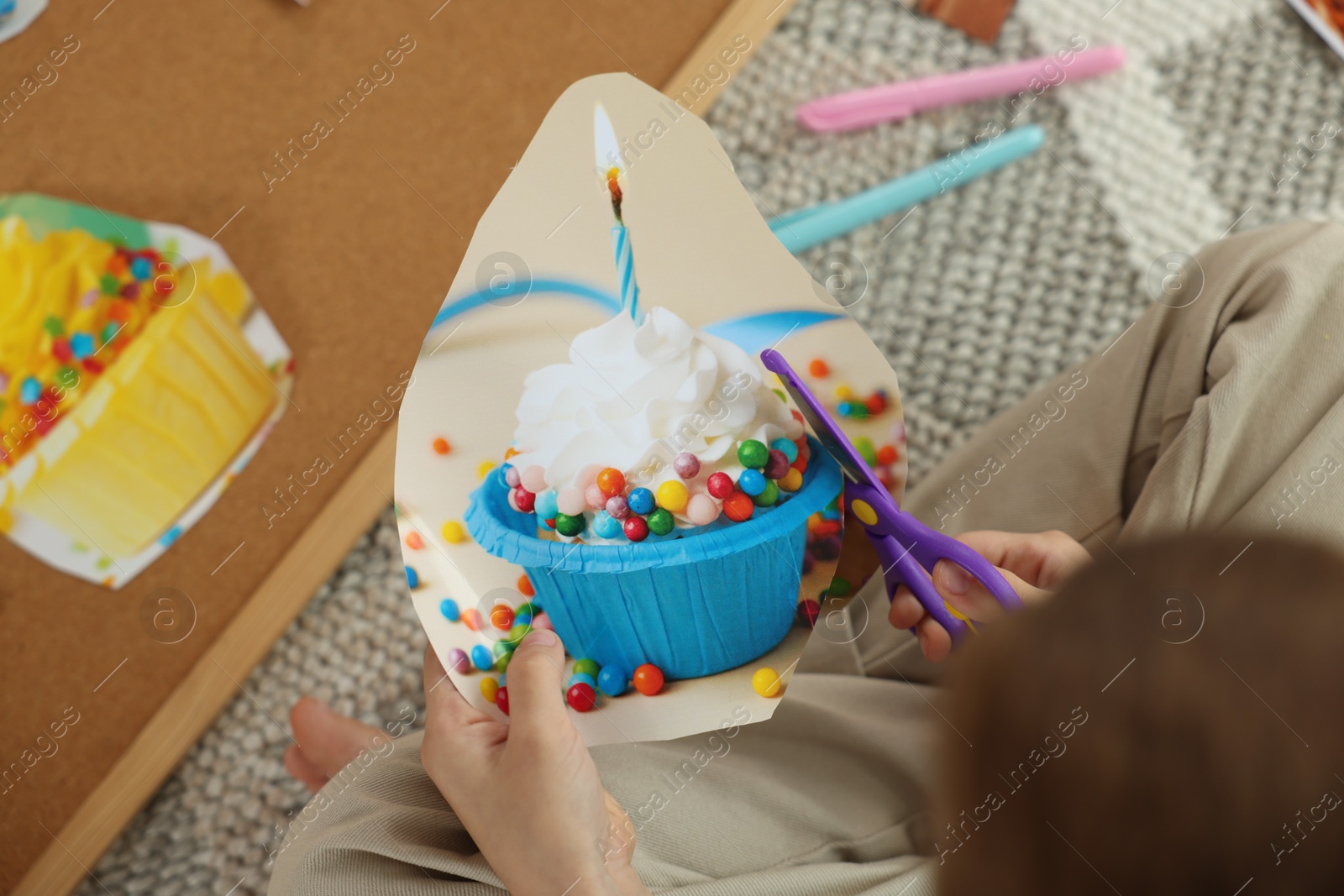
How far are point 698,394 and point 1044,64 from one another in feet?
2.12

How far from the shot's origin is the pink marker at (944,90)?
834mm

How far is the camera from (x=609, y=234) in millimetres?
460

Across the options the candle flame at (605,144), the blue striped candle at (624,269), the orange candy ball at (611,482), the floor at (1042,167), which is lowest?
the floor at (1042,167)

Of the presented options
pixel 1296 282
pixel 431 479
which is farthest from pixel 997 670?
pixel 1296 282

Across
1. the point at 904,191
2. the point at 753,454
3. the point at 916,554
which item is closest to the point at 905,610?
the point at 916,554

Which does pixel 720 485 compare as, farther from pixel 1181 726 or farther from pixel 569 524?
pixel 1181 726

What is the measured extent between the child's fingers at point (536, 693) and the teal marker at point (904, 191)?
19.8 inches

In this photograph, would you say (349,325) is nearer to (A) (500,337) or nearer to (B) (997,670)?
(A) (500,337)

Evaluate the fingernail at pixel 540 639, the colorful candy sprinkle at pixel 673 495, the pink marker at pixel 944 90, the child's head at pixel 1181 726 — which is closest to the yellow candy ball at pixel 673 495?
the colorful candy sprinkle at pixel 673 495

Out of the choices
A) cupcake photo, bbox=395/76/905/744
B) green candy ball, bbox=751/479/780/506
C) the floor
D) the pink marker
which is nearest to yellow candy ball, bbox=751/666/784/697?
cupcake photo, bbox=395/76/905/744

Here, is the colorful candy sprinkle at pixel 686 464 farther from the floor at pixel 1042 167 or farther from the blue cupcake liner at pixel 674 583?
the floor at pixel 1042 167

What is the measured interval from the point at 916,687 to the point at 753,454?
0.81 feet

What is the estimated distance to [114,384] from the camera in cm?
56

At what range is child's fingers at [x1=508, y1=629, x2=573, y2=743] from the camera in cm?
42
